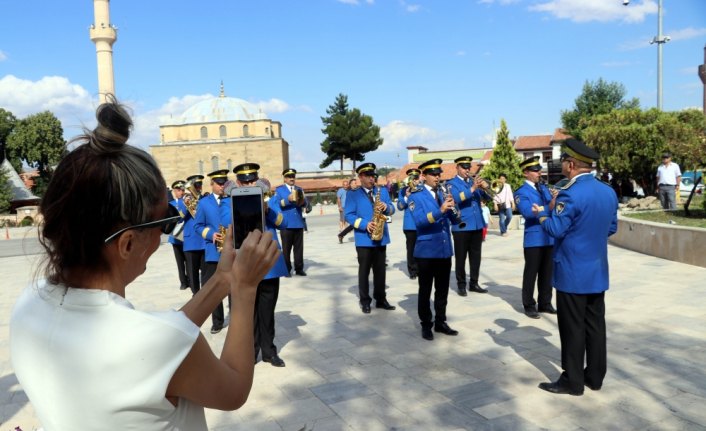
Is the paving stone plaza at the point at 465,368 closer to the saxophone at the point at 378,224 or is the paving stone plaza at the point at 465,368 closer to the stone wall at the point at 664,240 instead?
the stone wall at the point at 664,240

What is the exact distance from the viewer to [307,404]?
4.53 meters

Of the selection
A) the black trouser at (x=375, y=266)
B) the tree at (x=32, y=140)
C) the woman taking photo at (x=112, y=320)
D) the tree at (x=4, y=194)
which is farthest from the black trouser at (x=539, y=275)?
the tree at (x=32, y=140)

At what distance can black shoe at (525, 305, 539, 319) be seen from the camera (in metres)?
7.01

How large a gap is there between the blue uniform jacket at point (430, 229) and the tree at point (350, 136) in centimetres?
6437

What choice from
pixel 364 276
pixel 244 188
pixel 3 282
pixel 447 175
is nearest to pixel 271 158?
pixel 447 175

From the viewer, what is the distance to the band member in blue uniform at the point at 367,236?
7668mm

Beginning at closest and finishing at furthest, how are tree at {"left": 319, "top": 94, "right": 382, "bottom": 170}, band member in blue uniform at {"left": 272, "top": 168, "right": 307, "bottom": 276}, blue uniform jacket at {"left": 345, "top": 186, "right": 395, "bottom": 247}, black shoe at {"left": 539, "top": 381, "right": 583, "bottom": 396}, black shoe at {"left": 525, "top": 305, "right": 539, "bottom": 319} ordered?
black shoe at {"left": 539, "top": 381, "right": 583, "bottom": 396}, black shoe at {"left": 525, "top": 305, "right": 539, "bottom": 319}, blue uniform jacket at {"left": 345, "top": 186, "right": 395, "bottom": 247}, band member in blue uniform at {"left": 272, "top": 168, "right": 307, "bottom": 276}, tree at {"left": 319, "top": 94, "right": 382, "bottom": 170}

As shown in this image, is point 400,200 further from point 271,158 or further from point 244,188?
point 271,158

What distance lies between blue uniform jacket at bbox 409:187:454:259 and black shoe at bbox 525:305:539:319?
5.33 ft

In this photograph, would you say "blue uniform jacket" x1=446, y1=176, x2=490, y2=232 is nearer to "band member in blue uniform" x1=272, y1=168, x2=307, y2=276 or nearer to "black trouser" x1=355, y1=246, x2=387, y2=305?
"black trouser" x1=355, y1=246, x2=387, y2=305

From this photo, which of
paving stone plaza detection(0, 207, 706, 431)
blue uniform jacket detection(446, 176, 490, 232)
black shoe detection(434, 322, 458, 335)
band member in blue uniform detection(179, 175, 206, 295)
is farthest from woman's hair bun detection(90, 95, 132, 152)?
blue uniform jacket detection(446, 176, 490, 232)

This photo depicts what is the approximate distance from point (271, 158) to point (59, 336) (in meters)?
73.4

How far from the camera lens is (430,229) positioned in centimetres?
632

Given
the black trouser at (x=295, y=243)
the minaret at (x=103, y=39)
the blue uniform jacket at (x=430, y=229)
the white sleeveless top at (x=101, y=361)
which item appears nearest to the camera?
the white sleeveless top at (x=101, y=361)
